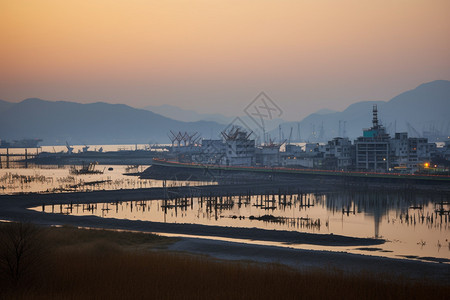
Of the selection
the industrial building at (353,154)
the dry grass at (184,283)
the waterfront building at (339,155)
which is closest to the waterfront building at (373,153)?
the industrial building at (353,154)

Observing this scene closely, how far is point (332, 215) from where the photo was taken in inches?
2098

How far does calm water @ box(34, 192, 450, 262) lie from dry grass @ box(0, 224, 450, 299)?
14166 millimetres

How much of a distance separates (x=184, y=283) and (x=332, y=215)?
117 ft

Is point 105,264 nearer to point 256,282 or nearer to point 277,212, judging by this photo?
point 256,282

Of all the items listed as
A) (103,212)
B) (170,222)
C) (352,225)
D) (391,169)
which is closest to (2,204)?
(103,212)

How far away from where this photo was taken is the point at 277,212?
56312 mm

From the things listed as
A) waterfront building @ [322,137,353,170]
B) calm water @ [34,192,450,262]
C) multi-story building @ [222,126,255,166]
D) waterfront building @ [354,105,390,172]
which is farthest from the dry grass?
multi-story building @ [222,126,255,166]

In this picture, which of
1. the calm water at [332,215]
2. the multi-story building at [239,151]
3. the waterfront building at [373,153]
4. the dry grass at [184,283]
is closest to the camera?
the dry grass at [184,283]

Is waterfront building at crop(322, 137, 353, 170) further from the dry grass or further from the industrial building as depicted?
the dry grass

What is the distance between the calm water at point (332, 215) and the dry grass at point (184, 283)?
14166 millimetres

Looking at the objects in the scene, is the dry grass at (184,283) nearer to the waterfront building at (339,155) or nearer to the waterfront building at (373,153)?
the waterfront building at (373,153)

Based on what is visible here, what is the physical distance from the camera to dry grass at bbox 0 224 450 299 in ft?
59.2

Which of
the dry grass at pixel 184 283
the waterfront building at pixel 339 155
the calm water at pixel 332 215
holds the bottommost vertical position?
the calm water at pixel 332 215

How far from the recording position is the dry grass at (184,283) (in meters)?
18.0
